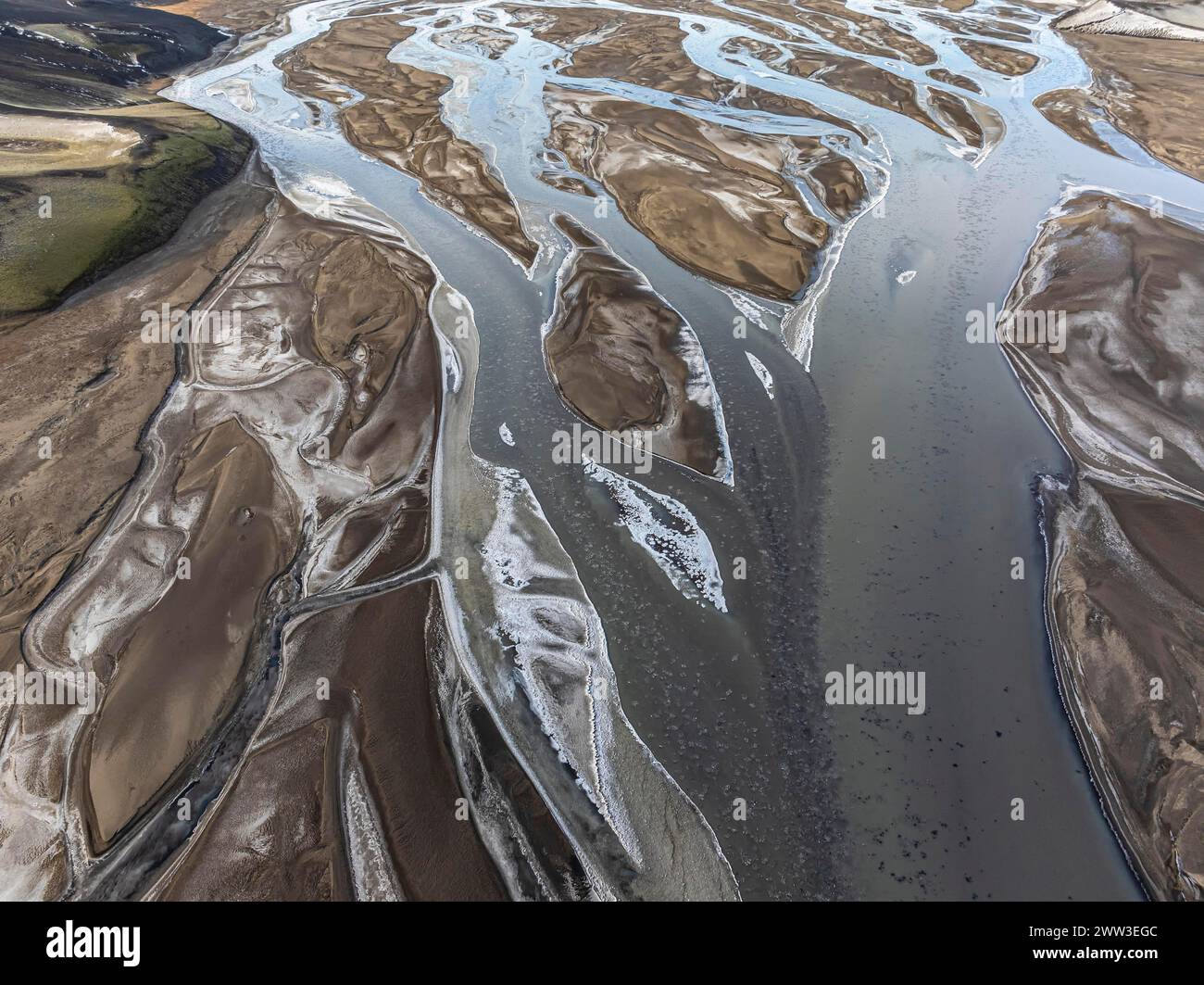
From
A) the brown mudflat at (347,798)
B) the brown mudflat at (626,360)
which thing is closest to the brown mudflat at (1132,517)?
the brown mudflat at (626,360)

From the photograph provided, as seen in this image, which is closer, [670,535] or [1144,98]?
[670,535]

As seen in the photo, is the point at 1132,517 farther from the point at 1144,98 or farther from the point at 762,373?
the point at 1144,98

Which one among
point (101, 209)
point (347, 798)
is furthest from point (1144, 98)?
point (101, 209)
